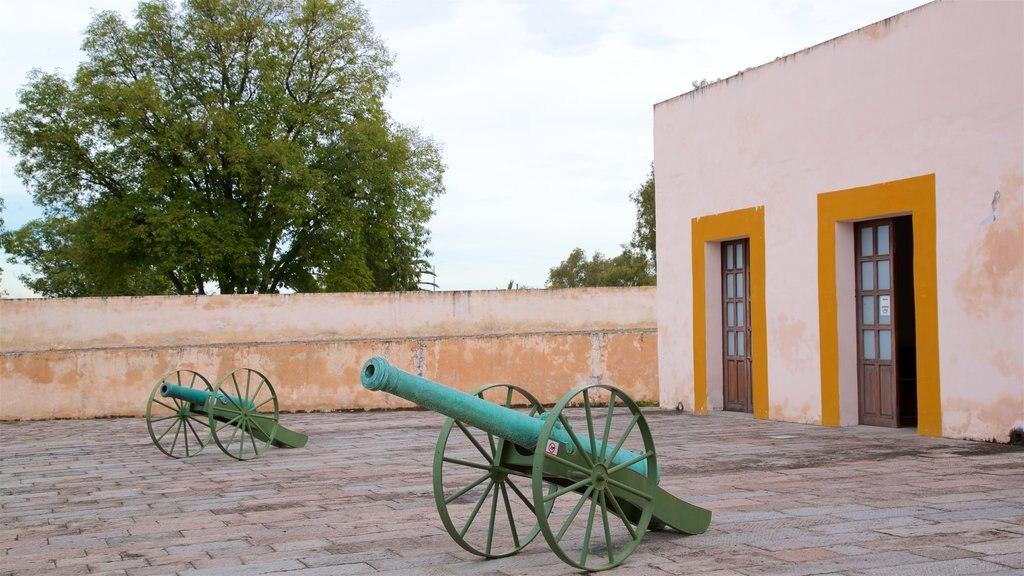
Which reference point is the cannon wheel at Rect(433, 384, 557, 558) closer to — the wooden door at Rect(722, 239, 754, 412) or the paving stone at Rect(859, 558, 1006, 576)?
the paving stone at Rect(859, 558, 1006, 576)

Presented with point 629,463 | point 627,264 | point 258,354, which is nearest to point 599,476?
point 629,463

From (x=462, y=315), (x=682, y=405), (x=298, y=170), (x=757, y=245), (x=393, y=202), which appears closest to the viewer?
(x=757, y=245)

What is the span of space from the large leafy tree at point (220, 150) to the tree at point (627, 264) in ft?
36.2

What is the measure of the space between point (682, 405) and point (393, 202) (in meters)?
18.1

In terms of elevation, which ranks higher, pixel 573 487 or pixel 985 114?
pixel 985 114

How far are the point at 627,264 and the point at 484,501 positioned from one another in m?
45.9

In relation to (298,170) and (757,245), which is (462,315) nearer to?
(298,170)

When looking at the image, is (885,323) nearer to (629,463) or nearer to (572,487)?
(629,463)

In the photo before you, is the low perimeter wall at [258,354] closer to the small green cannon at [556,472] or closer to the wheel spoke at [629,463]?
the small green cannon at [556,472]

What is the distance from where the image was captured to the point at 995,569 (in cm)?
553

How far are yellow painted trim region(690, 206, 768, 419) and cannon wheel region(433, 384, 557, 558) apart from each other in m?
5.73

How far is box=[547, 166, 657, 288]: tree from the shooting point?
41.2 m

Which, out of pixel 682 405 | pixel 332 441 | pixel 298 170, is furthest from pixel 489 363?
pixel 298 170

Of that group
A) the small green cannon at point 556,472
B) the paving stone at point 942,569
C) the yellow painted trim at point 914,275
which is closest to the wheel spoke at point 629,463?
the small green cannon at point 556,472
